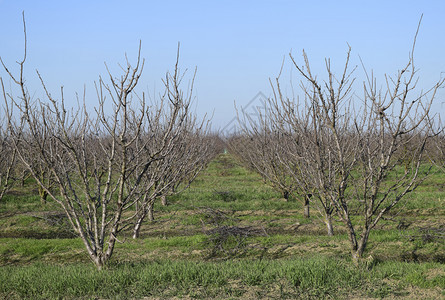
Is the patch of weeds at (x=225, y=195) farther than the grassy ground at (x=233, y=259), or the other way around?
the patch of weeds at (x=225, y=195)

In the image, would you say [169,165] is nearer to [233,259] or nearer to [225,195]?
[233,259]

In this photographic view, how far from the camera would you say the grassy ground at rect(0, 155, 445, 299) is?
484 centimetres

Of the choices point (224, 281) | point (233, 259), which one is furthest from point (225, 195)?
point (224, 281)

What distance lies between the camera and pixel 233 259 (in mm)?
7012

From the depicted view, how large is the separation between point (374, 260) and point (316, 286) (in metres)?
1.49

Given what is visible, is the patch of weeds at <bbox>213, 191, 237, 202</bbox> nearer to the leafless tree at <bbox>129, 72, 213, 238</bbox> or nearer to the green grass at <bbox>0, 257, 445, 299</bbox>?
the leafless tree at <bbox>129, 72, 213, 238</bbox>

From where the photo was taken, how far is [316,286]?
4.86m

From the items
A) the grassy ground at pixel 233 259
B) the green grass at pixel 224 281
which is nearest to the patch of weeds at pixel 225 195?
the grassy ground at pixel 233 259

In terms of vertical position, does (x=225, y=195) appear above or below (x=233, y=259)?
above

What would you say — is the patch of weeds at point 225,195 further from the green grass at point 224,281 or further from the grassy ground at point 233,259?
the green grass at point 224,281

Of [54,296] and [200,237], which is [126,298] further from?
[200,237]

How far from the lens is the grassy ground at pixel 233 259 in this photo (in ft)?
15.9

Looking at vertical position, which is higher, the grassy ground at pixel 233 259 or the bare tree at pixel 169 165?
the bare tree at pixel 169 165

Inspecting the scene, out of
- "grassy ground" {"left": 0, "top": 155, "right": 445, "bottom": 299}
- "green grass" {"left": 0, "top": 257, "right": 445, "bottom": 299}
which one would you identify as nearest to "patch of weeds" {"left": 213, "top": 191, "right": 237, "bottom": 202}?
"grassy ground" {"left": 0, "top": 155, "right": 445, "bottom": 299}
